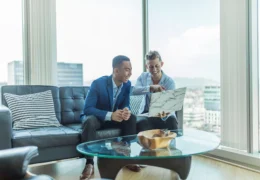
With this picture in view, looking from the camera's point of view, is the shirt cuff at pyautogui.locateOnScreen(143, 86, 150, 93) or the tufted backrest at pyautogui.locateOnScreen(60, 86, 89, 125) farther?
the tufted backrest at pyautogui.locateOnScreen(60, 86, 89, 125)

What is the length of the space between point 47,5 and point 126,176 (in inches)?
89.5

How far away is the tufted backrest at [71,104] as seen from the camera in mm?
2723

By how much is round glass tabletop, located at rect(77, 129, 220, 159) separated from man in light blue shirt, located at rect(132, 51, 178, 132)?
0.48 meters

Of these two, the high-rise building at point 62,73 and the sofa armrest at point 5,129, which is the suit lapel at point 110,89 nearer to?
the sofa armrest at point 5,129

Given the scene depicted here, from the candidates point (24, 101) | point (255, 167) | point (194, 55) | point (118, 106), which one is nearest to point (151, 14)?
point (194, 55)

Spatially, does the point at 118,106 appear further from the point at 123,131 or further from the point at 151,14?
the point at 151,14

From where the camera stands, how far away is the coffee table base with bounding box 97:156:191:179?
5.48 feet

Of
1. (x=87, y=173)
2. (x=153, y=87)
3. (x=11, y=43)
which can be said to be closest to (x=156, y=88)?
(x=153, y=87)

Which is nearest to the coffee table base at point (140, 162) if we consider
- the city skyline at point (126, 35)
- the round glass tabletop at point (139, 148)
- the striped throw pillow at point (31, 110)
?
the round glass tabletop at point (139, 148)

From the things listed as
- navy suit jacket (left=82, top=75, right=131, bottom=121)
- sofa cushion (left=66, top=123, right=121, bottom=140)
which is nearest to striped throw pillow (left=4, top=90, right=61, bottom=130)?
sofa cushion (left=66, top=123, right=121, bottom=140)

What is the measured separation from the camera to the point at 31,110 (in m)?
2.41

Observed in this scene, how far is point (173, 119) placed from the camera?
2383 mm

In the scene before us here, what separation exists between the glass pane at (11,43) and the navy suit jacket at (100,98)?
131cm

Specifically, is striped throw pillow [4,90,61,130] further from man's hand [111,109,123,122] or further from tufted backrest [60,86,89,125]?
man's hand [111,109,123,122]
